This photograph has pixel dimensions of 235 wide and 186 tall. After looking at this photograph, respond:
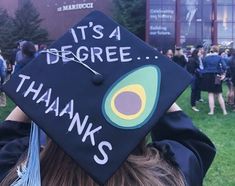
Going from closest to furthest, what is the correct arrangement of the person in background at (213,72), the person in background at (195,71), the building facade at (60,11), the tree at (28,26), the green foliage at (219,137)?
the green foliage at (219,137) → the person in background at (213,72) → the person in background at (195,71) → the tree at (28,26) → the building facade at (60,11)

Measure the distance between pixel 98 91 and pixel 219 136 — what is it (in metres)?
7.83

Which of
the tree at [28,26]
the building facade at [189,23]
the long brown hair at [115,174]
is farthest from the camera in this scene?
the tree at [28,26]

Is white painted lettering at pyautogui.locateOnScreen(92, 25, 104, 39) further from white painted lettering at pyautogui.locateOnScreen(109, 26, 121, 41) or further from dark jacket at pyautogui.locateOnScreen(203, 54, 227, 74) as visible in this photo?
dark jacket at pyautogui.locateOnScreen(203, 54, 227, 74)

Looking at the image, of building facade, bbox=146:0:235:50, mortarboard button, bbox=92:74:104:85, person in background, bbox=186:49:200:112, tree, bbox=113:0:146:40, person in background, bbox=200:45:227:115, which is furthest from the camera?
tree, bbox=113:0:146:40

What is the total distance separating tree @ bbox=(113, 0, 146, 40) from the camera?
1650 inches

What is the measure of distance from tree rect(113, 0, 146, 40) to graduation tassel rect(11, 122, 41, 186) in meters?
40.4

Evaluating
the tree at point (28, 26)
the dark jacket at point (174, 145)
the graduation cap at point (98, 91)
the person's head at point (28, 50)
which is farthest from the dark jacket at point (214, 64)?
the tree at point (28, 26)

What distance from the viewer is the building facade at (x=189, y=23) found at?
39.4m

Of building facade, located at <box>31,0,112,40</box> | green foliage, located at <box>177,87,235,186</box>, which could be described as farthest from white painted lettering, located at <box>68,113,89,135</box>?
building facade, located at <box>31,0,112,40</box>

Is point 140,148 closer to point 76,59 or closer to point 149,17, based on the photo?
point 76,59

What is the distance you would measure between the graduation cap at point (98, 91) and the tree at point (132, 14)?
1584 inches

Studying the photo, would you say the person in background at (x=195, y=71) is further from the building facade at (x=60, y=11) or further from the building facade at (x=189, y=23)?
the building facade at (x=60, y=11)

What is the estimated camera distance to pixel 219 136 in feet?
30.4

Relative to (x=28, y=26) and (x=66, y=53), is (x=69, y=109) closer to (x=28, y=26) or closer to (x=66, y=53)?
Result: (x=66, y=53)
